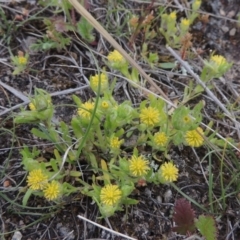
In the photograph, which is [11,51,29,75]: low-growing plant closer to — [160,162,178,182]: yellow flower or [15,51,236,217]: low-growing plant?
[15,51,236,217]: low-growing plant

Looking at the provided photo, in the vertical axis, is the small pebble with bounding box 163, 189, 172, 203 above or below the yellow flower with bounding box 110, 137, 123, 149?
below

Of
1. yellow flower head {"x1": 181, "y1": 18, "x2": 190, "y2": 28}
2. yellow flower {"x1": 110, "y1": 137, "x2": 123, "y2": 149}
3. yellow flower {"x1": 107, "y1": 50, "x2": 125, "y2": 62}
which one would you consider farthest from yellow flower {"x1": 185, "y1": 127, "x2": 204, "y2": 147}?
yellow flower head {"x1": 181, "y1": 18, "x2": 190, "y2": 28}

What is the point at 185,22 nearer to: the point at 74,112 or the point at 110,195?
the point at 74,112

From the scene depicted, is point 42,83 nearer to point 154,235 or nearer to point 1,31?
point 1,31

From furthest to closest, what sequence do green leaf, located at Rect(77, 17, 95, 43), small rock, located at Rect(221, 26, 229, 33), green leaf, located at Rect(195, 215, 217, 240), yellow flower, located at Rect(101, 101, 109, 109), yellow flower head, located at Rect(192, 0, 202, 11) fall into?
small rock, located at Rect(221, 26, 229, 33)
yellow flower head, located at Rect(192, 0, 202, 11)
green leaf, located at Rect(77, 17, 95, 43)
yellow flower, located at Rect(101, 101, 109, 109)
green leaf, located at Rect(195, 215, 217, 240)

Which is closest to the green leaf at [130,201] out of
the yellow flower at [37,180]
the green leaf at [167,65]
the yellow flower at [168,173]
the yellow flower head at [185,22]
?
the yellow flower at [168,173]

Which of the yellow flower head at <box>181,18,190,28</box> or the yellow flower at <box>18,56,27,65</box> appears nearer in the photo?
the yellow flower at <box>18,56,27,65</box>
